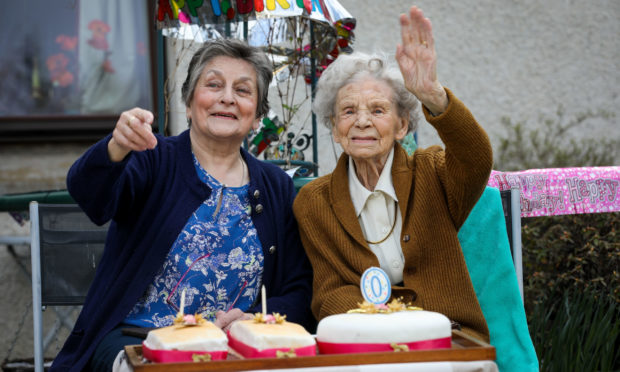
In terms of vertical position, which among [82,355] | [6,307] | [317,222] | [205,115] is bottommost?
[6,307]

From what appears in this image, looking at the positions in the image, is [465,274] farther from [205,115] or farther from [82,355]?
[82,355]

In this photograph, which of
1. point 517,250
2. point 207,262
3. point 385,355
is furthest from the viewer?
point 517,250

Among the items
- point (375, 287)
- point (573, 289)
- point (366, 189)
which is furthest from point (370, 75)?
point (573, 289)

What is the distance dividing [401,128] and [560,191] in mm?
1021

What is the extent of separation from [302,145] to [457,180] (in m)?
3.14

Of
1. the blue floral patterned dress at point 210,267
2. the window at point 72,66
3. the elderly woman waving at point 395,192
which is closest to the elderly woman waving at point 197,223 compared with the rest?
the blue floral patterned dress at point 210,267

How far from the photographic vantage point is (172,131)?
5625mm

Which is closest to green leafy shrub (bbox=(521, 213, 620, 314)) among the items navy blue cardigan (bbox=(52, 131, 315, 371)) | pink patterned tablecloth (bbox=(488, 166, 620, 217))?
pink patterned tablecloth (bbox=(488, 166, 620, 217))

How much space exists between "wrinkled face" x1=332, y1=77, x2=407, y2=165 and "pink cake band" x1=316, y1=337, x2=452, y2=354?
3.15 feet

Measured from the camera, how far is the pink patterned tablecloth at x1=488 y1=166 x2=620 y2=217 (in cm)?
320

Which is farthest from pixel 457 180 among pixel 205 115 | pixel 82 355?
pixel 82 355

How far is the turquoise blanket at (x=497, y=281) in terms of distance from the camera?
2.52 m

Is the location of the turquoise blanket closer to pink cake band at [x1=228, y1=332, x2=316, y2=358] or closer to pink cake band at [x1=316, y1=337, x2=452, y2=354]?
pink cake band at [x1=316, y1=337, x2=452, y2=354]

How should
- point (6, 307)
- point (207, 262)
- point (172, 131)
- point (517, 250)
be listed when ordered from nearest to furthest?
point (207, 262), point (517, 250), point (6, 307), point (172, 131)
